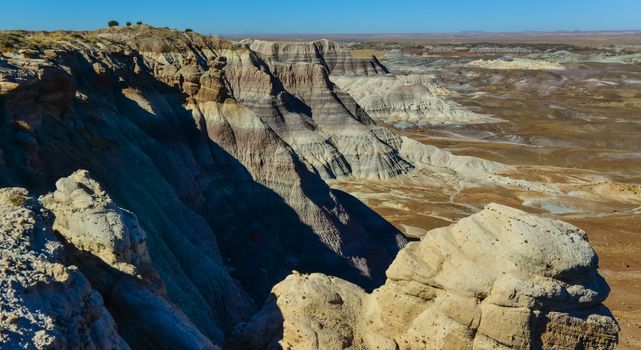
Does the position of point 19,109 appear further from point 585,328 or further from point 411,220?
point 411,220

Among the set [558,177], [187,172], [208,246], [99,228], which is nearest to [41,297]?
[99,228]

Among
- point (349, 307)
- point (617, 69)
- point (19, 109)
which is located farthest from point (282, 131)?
point (617, 69)

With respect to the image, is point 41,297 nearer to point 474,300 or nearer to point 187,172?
point 474,300

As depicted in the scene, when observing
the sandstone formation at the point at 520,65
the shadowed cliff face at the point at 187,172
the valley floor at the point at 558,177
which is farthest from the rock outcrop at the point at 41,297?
the sandstone formation at the point at 520,65

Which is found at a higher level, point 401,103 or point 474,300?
point 474,300

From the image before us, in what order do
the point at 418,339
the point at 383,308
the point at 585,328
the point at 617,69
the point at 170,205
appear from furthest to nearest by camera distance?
the point at 617,69 < the point at 170,205 < the point at 383,308 < the point at 418,339 < the point at 585,328

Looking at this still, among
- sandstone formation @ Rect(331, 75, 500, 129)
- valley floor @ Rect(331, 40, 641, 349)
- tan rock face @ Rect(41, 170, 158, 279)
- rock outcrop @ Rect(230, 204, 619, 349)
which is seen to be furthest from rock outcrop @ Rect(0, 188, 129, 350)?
sandstone formation @ Rect(331, 75, 500, 129)

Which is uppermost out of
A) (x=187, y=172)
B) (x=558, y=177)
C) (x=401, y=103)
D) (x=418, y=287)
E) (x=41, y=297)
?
(x=41, y=297)

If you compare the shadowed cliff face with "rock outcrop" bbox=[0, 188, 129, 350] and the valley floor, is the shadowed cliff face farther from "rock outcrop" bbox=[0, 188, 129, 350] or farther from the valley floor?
the valley floor
